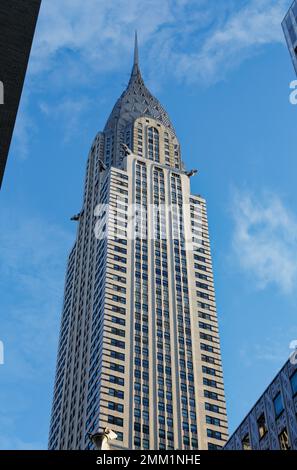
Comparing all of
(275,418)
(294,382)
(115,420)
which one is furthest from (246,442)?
(115,420)

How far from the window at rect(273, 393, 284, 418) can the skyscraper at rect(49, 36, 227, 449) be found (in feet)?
179

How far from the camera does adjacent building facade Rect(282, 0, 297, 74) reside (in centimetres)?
8156

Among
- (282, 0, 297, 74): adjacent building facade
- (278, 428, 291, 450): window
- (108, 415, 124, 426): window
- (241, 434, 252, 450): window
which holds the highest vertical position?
(282, 0, 297, 74): adjacent building facade

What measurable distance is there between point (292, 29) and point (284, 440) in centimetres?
4881

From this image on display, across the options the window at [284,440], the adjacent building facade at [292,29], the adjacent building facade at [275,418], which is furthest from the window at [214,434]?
the window at [284,440]

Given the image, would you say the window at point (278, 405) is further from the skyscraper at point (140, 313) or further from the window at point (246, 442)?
the skyscraper at point (140, 313)

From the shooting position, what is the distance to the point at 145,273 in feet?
467

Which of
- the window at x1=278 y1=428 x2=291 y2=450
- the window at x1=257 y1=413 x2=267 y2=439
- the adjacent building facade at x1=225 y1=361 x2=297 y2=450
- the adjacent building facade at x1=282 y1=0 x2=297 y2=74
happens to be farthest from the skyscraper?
the adjacent building facade at x1=282 y1=0 x2=297 y2=74

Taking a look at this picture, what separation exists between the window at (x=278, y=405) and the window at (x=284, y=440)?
61.4 inches

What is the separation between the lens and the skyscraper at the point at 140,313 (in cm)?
11956

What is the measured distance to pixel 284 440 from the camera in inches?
2094

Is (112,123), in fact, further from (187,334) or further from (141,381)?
(141,381)

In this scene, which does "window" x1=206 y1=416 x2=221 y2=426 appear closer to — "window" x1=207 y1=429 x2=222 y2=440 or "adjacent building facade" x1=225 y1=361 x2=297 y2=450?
"window" x1=207 y1=429 x2=222 y2=440
